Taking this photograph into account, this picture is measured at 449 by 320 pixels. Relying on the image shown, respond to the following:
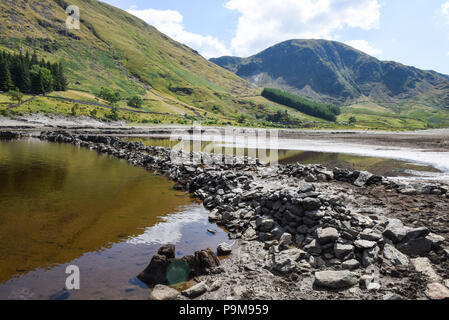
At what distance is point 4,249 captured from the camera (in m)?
12.4

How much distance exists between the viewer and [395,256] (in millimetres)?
10859

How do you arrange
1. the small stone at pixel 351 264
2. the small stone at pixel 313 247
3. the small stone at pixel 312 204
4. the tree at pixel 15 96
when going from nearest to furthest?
the small stone at pixel 351 264
the small stone at pixel 313 247
the small stone at pixel 312 204
the tree at pixel 15 96

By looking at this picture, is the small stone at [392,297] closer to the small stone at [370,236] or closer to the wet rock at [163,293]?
the small stone at [370,236]

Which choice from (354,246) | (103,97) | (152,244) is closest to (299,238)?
(354,246)

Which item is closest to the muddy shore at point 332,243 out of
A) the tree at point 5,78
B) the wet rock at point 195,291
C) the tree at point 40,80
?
the wet rock at point 195,291

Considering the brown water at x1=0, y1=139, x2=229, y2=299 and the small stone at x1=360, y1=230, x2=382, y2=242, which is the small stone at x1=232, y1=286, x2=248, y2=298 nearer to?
the brown water at x1=0, y1=139, x2=229, y2=299

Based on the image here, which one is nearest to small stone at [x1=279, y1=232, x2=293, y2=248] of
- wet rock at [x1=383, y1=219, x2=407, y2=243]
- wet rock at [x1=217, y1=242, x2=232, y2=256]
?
wet rock at [x1=217, y1=242, x2=232, y2=256]

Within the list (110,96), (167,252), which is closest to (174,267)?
(167,252)

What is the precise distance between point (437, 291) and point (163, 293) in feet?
31.0

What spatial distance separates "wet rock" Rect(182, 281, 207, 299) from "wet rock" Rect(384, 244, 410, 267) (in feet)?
25.5

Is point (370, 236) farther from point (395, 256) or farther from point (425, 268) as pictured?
point (425, 268)

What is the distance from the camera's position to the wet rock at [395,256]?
10586mm

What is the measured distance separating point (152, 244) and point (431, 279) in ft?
39.6
